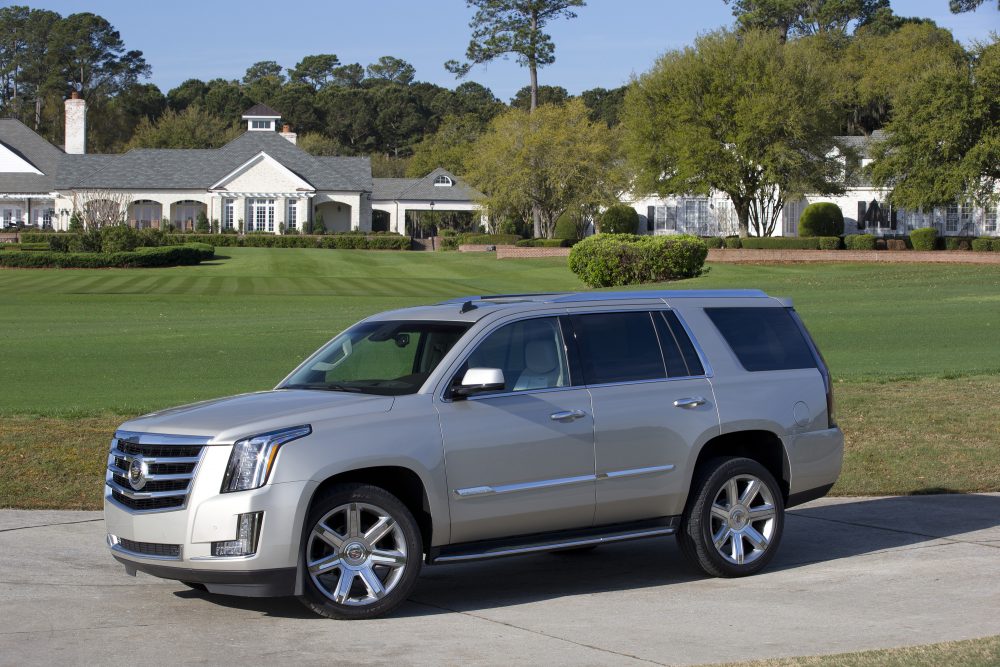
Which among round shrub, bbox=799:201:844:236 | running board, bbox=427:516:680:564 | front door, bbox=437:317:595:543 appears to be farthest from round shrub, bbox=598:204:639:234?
front door, bbox=437:317:595:543

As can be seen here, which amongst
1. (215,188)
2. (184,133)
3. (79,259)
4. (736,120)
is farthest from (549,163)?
(184,133)

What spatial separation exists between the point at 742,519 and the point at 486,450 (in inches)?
81.2

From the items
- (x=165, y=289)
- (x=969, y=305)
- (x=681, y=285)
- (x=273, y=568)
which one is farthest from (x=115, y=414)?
(x=165, y=289)

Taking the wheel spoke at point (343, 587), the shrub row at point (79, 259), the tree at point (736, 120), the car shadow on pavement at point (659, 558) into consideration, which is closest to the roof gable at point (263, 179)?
the shrub row at point (79, 259)

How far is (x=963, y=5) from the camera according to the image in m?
74.8

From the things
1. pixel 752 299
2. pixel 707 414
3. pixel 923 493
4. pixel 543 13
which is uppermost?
pixel 543 13

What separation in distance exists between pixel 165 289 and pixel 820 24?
79.9 meters

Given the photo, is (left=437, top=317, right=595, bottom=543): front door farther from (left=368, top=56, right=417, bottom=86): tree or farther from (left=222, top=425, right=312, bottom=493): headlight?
(left=368, top=56, right=417, bottom=86): tree

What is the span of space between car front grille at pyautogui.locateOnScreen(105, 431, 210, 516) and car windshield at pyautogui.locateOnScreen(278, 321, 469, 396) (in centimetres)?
112

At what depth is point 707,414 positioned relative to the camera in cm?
815

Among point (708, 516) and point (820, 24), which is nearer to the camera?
point (708, 516)

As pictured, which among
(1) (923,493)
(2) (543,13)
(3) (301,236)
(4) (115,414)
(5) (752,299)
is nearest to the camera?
(5) (752,299)

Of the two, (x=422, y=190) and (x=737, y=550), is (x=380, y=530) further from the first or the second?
(x=422, y=190)

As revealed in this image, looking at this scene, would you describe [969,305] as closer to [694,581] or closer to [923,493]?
[923,493]
